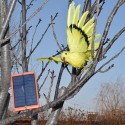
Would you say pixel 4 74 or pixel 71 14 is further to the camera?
pixel 4 74

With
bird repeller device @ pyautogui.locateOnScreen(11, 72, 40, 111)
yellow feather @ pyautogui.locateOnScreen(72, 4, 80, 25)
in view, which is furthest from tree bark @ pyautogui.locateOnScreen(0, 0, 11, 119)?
yellow feather @ pyautogui.locateOnScreen(72, 4, 80, 25)

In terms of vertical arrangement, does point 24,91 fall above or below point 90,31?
below

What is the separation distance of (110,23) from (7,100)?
1.40ft

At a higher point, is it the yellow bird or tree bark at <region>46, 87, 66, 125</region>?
the yellow bird

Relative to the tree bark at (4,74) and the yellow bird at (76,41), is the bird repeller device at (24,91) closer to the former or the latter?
the tree bark at (4,74)

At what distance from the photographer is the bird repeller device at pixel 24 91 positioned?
952 mm

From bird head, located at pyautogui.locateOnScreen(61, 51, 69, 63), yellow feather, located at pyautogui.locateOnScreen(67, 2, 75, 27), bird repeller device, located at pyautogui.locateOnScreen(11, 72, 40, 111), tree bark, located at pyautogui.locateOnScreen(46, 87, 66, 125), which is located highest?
yellow feather, located at pyautogui.locateOnScreen(67, 2, 75, 27)

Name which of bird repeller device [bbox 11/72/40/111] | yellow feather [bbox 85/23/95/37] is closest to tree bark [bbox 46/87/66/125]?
bird repeller device [bbox 11/72/40/111]

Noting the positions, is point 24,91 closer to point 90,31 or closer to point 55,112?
point 55,112

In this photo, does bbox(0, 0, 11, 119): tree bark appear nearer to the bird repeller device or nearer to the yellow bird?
the bird repeller device

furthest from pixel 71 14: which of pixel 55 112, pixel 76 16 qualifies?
pixel 55 112

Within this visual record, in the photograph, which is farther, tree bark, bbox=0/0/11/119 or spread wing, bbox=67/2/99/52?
tree bark, bbox=0/0/11/119

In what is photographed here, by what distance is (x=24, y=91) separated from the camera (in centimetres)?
98

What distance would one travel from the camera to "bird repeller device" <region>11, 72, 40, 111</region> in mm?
952
